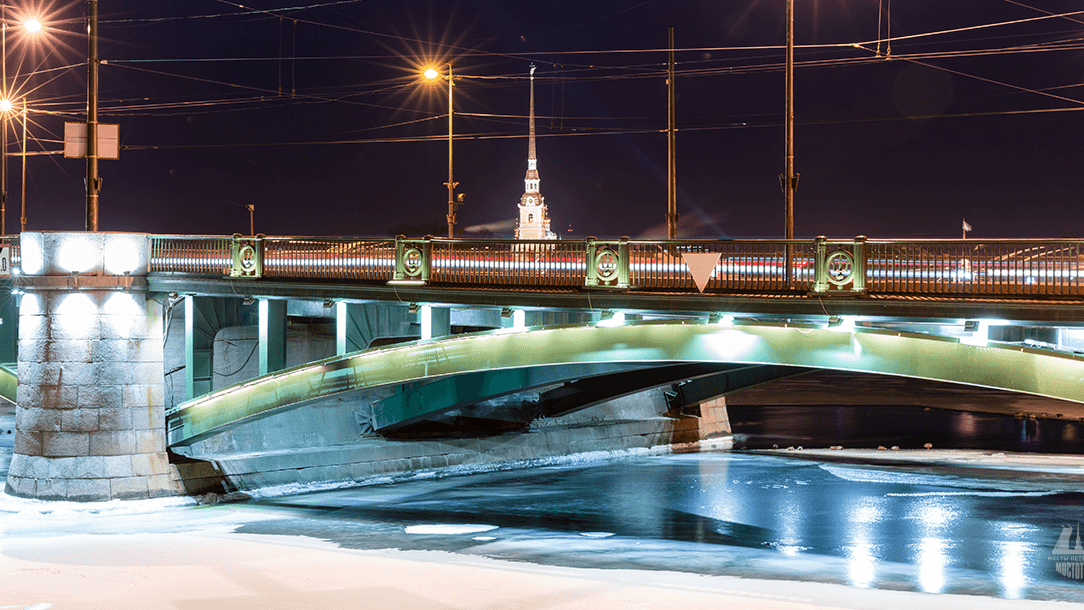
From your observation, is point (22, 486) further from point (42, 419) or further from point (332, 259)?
point (332, 259)

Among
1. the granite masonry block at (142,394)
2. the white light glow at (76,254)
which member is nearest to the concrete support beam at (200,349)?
the granite masonry block at (142,394)

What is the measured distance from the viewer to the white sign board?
23922mm

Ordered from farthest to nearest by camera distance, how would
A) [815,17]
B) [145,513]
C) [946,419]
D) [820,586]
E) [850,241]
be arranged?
1. [946,419]
2. [145,513]
3. [815,17]
4. [820,586]
5. [850,241]

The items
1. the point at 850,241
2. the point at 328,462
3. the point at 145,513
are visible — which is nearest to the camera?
the point at 850,241

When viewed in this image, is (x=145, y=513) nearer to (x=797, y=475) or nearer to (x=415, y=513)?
(x=415, y=513)

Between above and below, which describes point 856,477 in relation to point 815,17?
below

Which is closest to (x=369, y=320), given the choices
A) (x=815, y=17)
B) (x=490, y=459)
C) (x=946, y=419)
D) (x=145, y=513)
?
(x=145, y=513)

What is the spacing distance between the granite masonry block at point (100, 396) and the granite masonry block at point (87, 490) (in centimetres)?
158

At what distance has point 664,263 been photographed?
733 inches

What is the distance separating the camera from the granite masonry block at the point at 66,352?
77.5 ft

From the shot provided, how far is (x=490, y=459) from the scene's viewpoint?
1267 inches

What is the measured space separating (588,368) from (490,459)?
29.6ft

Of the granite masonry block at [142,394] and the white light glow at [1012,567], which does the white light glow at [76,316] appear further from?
the white light glow at [1012,567]

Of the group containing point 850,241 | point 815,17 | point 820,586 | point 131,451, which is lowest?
point 820,586
